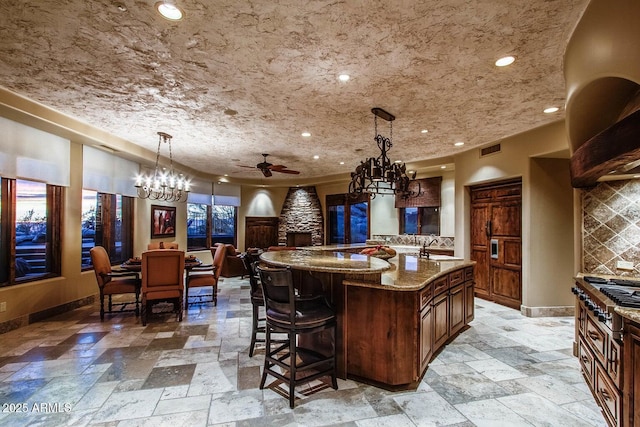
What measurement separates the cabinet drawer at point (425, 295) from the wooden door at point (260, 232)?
7.85m

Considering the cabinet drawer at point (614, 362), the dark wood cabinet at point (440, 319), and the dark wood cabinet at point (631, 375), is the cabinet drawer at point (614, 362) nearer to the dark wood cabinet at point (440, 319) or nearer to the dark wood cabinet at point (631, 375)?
the dark wood cabinet at point (631, 375)

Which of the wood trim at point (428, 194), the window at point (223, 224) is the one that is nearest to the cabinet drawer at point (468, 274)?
the wood trim at point (428, 194)

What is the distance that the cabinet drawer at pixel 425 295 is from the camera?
2639 mm

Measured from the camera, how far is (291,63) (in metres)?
2.76

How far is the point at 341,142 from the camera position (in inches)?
217

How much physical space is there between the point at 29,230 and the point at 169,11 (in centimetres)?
446

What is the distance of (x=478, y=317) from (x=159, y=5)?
17.3 ft

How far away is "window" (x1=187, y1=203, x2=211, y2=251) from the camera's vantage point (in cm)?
883

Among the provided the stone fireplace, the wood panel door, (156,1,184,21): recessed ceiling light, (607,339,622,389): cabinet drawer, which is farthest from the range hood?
the stone fireplace

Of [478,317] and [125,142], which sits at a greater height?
[125,142]

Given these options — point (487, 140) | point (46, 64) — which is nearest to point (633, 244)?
point (487, 140)

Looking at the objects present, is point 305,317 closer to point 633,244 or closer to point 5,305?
point 633,244

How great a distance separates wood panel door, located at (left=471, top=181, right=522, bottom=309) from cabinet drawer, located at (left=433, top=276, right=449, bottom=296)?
2517 mm

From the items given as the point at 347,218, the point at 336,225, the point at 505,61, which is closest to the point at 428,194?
the point at 347,218
